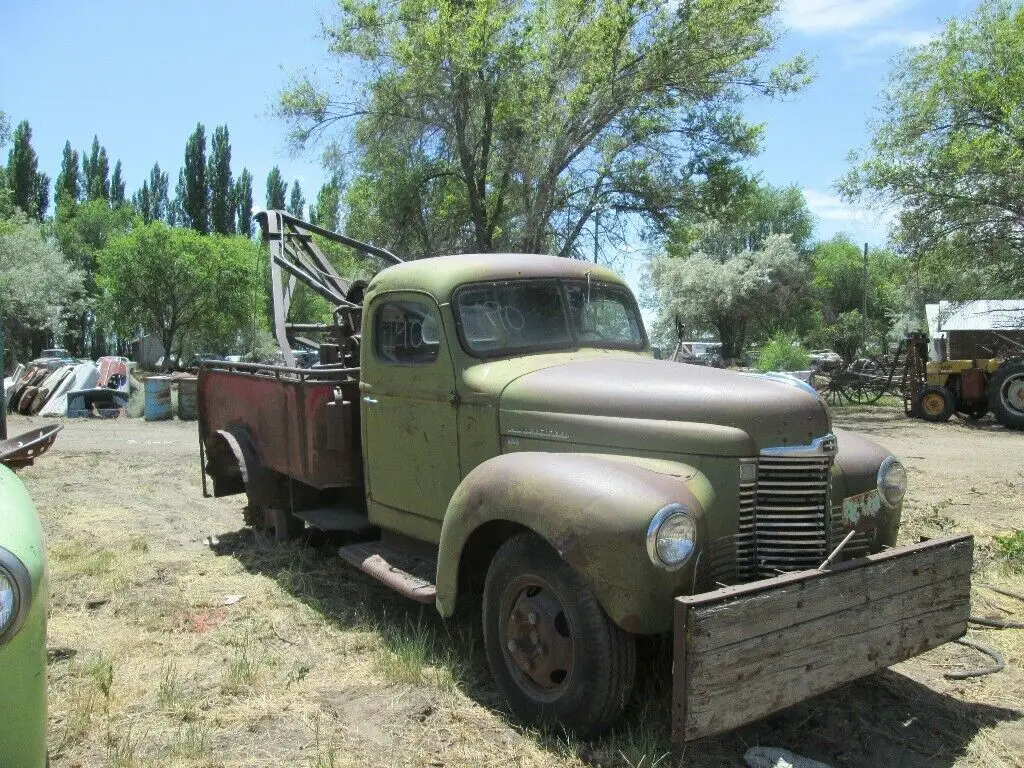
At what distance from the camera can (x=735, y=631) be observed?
2.95 meters

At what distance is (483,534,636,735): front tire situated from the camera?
128 inches

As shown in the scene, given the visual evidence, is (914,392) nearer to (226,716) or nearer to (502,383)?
(502,383)

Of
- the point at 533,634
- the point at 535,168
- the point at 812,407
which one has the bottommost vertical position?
the point at 533,634

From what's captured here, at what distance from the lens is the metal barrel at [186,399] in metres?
16.6

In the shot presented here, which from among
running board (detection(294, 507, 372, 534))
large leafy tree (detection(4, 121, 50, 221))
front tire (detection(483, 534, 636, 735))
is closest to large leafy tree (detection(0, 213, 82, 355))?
large leafy tree (detection(4, 121, 50, 221))

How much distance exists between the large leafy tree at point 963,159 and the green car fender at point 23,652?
60.6ft

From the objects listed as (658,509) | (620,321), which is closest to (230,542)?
(620,321)

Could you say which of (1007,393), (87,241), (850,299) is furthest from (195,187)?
(1007,393)

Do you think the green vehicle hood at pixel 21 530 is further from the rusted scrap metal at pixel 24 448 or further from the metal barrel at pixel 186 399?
the metal barrel at pixel 186 399

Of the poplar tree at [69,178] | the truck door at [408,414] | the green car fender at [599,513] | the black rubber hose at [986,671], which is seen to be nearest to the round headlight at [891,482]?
the black rubber hose at [986,671]

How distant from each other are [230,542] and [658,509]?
458 centimetres

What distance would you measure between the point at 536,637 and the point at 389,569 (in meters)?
1.30

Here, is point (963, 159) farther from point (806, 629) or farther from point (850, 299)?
point (850, 299)

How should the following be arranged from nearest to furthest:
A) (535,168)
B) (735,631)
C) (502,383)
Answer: (735,631) < (502,383) < (535,168)
